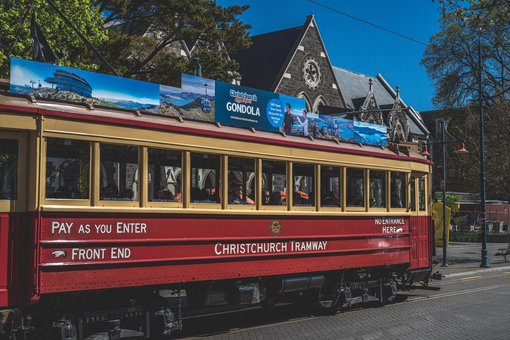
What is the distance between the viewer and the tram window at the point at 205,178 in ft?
28.8

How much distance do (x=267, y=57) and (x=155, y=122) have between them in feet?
117

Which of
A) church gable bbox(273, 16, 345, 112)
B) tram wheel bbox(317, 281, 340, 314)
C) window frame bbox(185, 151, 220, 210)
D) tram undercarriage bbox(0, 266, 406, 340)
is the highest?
church gable bbox(273, 16, 345, 112)

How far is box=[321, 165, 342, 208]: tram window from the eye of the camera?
35.2 feet

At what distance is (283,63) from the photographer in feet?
134

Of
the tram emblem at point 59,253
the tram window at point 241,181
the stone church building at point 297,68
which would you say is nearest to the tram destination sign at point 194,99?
the tram window at point 241,181

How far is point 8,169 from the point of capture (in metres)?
7.06

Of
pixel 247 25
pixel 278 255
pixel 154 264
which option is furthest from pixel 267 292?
pixel 247 25

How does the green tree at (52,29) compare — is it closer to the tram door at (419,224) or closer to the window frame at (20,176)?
the window frame at (20,176)

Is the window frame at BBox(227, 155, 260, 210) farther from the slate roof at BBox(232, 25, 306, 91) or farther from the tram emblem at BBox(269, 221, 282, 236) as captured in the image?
the slate roof at BBox(232, 25, 306, 91)

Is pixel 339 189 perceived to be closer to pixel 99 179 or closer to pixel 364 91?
pixel 99 179

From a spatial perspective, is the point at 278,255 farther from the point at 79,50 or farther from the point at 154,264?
the point at 79,50

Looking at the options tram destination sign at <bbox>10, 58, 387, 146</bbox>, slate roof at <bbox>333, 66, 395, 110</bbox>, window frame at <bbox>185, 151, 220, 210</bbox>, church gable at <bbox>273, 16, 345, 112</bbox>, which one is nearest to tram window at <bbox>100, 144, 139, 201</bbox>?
tram destination sign at <bbox>10, 58, 387, 146</bbox>

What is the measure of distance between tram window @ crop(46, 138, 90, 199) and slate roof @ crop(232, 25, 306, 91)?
107ft

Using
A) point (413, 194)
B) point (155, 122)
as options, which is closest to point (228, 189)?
point (155, 122)
